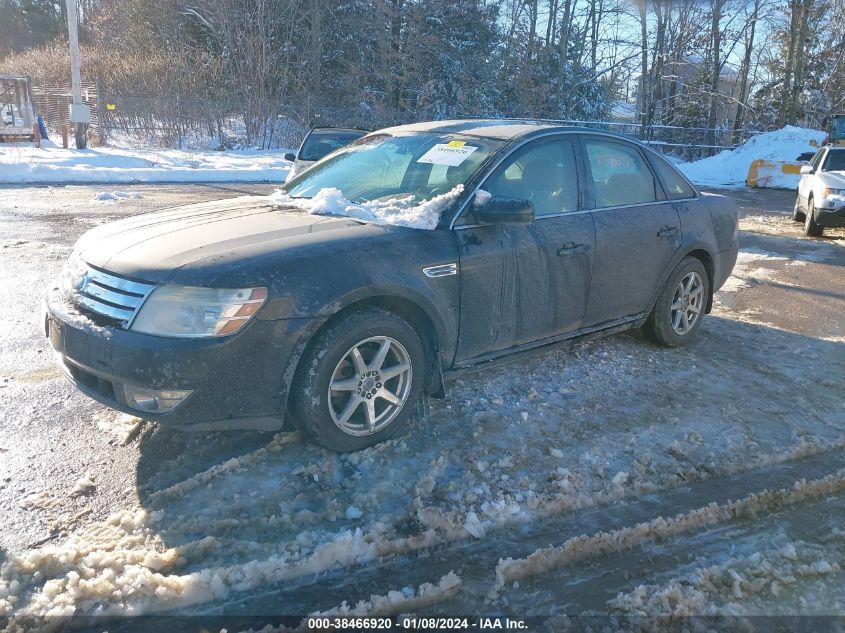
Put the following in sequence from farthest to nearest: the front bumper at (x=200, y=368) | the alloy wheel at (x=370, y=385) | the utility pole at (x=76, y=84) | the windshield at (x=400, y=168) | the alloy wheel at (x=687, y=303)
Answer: the utility pole at (x=76, y=84) → the alloy wheel at (x=687, y=303) → the windshield at (x=400, y=168) → the alloy wheel at (x=370, y=385) → the front bumper at (x=200, y=368)

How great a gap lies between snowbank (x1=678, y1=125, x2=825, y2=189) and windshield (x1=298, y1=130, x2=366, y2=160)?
15808 mm

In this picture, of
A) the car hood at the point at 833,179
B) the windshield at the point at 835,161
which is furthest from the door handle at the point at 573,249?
the windshield at the point at 835,161

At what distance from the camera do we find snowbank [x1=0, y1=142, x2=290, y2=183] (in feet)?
54.7

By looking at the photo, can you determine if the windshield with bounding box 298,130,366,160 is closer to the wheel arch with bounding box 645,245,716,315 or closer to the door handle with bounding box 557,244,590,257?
the wheel arch with bounding box 645,245,716,315

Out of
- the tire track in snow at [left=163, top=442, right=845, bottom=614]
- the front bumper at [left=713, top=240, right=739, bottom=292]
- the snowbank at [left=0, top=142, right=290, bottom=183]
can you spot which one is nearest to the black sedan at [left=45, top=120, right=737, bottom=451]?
the front bumper at [left=713, top=240, right=739, bottom=292]

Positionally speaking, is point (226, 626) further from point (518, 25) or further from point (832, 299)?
point (518, 25)

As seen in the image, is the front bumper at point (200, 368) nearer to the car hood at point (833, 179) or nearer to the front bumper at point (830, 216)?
the front bumper at point (830, 216)

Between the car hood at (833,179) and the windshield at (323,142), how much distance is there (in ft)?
26.2

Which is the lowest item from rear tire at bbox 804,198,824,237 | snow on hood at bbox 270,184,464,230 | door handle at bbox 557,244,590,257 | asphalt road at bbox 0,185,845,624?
asphalt road at bbox 0,185,845,624

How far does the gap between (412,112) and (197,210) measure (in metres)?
29.6

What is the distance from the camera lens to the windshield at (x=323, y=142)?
1201cm

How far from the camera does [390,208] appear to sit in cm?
385

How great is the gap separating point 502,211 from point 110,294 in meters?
2.03

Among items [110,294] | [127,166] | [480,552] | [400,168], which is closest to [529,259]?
[400,168]
